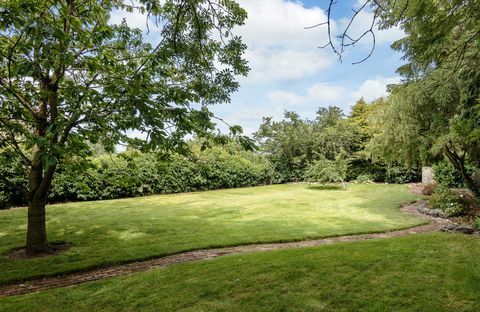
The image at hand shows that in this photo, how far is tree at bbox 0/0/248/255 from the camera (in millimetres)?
3377

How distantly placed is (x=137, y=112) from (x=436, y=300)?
415 centimetres

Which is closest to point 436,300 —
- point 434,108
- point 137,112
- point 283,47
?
point 283,47

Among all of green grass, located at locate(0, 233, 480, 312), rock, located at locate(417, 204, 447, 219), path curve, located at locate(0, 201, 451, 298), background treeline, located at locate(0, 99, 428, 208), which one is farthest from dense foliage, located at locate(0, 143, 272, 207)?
rock, located at locate(417, 204, 447, 219)

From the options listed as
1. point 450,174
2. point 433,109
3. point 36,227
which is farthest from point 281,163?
point 36,227

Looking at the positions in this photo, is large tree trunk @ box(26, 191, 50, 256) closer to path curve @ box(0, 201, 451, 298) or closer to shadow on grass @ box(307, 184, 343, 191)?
path curve @ box(0, 201, 451, 298)

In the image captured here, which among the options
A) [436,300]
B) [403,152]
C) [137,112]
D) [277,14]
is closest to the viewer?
[277,14]

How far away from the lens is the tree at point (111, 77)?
3.38m

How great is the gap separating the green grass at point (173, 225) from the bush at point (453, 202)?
136 cm

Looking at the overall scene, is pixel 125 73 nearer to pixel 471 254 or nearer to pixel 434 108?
pixel 471 254

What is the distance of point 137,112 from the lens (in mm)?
3434

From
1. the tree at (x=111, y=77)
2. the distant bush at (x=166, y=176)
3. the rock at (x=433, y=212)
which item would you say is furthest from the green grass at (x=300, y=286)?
the distant bush at (x=166, y=176)

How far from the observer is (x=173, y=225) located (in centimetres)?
955

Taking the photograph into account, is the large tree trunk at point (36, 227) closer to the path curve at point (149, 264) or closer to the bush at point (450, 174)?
the path curve at point (149, 264)

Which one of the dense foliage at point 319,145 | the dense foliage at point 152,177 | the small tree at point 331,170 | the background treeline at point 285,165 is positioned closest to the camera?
the dense foliage at point 152,177
